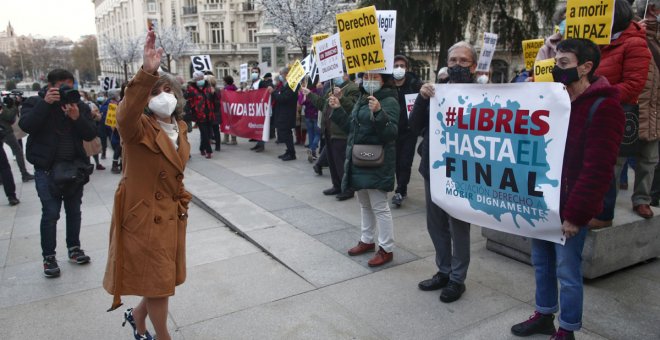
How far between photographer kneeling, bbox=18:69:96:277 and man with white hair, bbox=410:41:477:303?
3.12 meters

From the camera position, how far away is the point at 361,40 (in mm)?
4500

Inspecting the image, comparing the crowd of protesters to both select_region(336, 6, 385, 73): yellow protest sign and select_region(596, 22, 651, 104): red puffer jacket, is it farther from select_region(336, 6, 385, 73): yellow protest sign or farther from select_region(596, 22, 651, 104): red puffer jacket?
select_region(336, 6, 385, 73): yellow protest sign

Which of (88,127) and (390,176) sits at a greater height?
(88,127)

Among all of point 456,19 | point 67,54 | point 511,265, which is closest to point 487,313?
point 511,265

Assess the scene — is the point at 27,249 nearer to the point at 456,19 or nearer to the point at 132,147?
the point at 132,147

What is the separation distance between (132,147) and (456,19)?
13877mm

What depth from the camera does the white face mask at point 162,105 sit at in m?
2.85

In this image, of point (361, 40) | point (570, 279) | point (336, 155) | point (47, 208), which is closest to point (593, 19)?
point (361, 40)

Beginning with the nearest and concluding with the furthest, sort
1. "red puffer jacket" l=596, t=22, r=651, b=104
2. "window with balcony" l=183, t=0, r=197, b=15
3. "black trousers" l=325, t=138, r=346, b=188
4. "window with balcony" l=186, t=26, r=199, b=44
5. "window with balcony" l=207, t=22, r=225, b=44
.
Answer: "red puffer jacket" l=596, t=22, r=651, b=104
"black trousers" l=325, t=138, r=346, b=188
"window with balcony" l=207, t=22, r=225, b=44
"window with balcony" l=186, t=26, r=199, b=44
"window with balcony" l=183, t=0, r=197, b=15

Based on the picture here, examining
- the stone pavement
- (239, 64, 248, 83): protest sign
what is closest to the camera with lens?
the stone pavement

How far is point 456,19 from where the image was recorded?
14922mm

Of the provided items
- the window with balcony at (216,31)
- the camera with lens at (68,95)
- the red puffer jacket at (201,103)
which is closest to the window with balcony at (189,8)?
the window with balcony at (216,31)

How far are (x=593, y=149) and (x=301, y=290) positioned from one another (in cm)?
250

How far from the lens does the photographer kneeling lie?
4.41 metres
